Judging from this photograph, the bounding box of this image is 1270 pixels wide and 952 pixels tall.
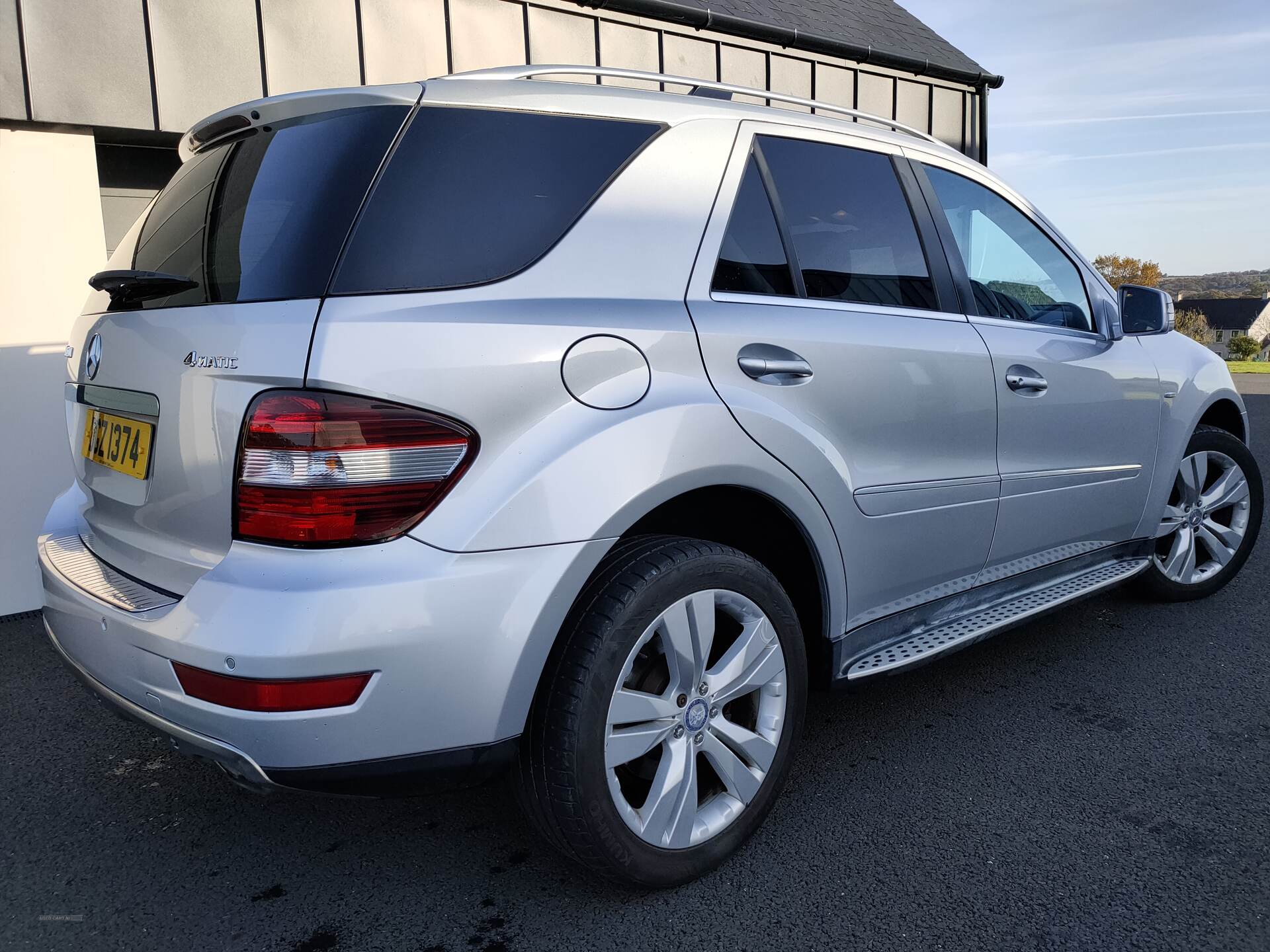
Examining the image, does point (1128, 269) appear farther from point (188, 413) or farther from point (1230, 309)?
point (188, 413)

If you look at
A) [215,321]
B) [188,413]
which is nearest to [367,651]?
[188,413]

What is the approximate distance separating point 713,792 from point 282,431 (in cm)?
134

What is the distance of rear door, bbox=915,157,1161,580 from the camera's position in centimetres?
301

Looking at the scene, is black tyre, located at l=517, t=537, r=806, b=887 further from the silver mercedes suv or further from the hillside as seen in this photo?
the hillside

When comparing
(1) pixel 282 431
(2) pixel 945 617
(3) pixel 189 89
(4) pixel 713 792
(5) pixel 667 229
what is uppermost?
(3) pixel 189 89

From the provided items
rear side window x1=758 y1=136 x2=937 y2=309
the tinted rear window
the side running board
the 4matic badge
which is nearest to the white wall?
the tinted rear window

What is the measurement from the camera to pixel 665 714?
2100 mm

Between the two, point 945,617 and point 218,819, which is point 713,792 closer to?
point 945,617

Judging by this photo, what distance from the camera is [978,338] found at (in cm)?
289

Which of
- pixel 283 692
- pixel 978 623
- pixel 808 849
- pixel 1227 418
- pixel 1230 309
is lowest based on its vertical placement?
pixel 808 849

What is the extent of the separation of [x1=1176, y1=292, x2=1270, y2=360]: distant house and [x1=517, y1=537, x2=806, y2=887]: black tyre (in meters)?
106

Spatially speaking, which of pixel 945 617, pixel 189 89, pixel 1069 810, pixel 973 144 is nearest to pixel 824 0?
pixel 973 144

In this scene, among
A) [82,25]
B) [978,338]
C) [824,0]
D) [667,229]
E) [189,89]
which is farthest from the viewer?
[824,0]

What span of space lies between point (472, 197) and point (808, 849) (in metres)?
1.76
